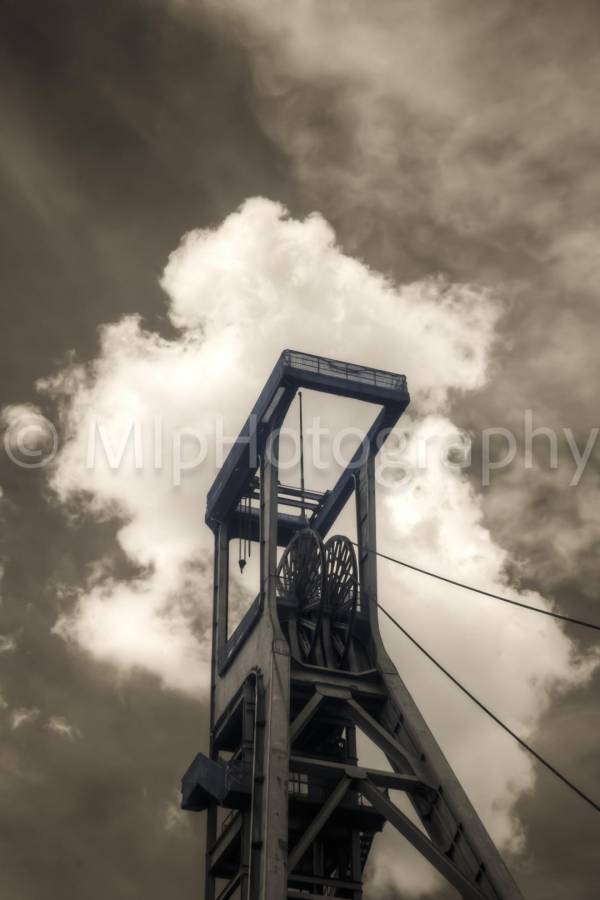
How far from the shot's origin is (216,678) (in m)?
34.9

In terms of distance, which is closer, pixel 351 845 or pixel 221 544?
pixel 351 845

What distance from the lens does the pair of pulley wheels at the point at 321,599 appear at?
31438mm

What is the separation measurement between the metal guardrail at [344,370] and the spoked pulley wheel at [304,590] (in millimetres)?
4414

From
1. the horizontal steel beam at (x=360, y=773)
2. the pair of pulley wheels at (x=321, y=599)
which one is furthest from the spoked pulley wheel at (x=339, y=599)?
the horizontal steel beam at (x=360, y=773)

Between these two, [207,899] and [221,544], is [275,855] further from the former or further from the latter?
[221,544]

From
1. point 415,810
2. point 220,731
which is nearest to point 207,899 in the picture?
point 220,731

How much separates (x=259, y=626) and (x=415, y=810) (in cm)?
618

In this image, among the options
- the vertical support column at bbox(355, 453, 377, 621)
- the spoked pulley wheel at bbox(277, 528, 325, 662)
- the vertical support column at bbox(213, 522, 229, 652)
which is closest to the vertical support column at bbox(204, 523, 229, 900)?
the vertical support column at bbox(213, 522, 229, 652)

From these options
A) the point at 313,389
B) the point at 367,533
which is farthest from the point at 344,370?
the point at 367,533

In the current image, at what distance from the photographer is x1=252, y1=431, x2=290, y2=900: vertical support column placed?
84.6 feet

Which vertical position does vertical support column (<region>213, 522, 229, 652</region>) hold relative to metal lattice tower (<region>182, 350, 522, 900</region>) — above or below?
above

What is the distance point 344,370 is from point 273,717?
1005 centimetres

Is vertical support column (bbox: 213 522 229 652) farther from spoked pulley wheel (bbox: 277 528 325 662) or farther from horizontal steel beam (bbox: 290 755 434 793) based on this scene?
horizontal steel beam (bbox: 290 755 434 793)

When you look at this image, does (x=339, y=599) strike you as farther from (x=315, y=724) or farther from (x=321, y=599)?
(x=315, y=724)
